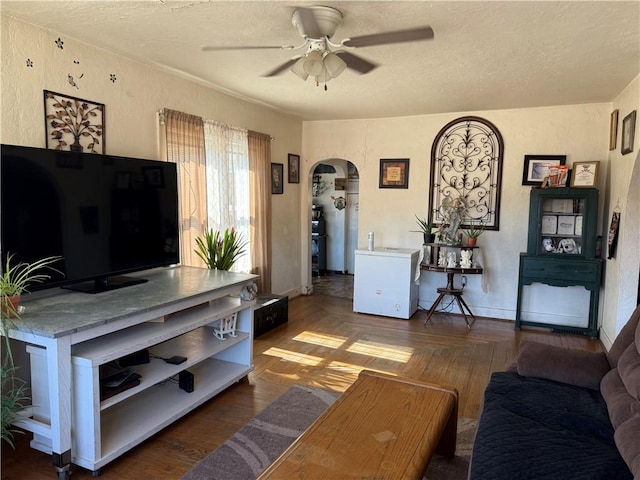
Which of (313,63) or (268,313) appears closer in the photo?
(313,63)

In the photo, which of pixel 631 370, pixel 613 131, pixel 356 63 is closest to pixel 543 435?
pixel 631 370

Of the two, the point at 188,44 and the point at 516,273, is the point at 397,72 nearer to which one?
the point at 188,44

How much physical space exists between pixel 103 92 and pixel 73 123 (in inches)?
13.8

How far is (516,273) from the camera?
4.95m

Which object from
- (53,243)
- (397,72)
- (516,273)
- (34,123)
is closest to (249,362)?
(53,243)

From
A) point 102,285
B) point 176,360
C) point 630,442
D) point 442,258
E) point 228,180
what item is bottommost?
point 176,360

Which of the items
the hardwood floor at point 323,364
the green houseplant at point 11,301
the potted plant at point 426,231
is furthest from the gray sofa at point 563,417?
the potted plant at point 426,231

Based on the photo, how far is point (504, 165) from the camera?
16.0 ft

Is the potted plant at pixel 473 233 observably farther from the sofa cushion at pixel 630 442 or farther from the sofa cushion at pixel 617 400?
the sofa cushion at pixel 630 442

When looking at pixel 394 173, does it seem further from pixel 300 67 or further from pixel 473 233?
pixel 300 67

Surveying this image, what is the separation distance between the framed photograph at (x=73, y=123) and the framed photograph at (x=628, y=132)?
13.0 feet

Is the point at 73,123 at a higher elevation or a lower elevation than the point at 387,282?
higher

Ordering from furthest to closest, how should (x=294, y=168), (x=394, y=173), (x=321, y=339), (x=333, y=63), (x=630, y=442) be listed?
(x=294, y=168) < (x=394, y=173) < (x=321, y=339) < (x=333, y=63) < (x=630, y=442)

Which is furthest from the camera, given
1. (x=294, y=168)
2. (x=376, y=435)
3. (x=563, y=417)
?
(x=294, y=168)
